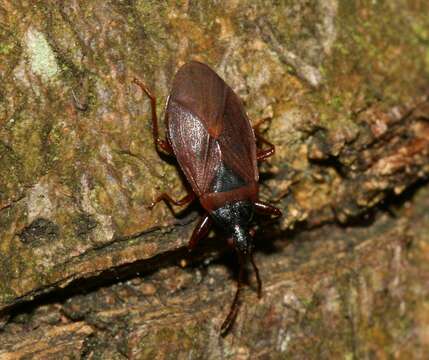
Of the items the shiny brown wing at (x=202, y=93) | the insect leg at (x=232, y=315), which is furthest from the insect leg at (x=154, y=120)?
the insect leg at (x=232, y=315)

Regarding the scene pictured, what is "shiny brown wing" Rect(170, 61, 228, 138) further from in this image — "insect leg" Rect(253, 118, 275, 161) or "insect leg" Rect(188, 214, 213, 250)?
"insect leg" Rect(188, 214, 213, 250)

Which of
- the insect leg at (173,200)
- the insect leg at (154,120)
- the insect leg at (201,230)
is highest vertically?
the insect leg at (154,120)

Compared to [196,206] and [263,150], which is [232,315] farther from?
[263,150]

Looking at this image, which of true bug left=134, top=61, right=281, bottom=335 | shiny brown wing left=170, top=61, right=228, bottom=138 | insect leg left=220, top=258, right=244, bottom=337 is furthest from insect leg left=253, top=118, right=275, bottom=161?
insect leg left=220, top=258, right=244, bottom=337

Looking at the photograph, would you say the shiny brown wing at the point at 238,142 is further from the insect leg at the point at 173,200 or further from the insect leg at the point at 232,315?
the insect leg at the point at 232,315

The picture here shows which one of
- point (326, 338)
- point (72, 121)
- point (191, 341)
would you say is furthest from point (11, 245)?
point (326, 338)

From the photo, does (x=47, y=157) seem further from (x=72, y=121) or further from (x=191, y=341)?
(x=191, y=341)
